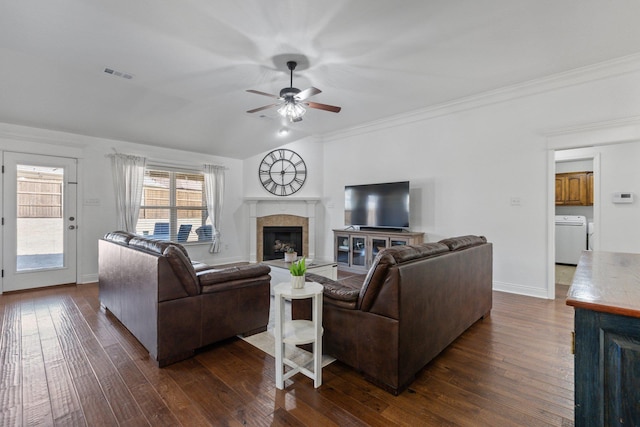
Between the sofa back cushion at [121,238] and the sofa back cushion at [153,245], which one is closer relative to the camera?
the sofa back cushion at [153,245]

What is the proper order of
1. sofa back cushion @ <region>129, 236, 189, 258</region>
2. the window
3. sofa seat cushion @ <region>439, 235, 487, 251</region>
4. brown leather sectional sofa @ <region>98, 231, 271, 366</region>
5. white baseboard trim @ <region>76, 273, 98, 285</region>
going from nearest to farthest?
brown leather sectional sofa @ <region>98, 231, 271, 366</region>, sofa back cushion @ <region>129, 236, 189, 258</region>, sofa seat cushion @ <region>439, 235, 487, 251</region>, white baseboard trim @ <region>76, 273, 98, 285</region>, the window

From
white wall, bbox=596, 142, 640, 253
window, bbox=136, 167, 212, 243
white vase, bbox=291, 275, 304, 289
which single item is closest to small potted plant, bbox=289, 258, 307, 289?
white vase, bbox=291, 275, 304, 289

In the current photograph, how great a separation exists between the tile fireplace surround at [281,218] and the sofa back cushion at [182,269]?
13.8 ft

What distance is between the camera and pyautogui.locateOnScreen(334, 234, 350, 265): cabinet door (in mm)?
5788

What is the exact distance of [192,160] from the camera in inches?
234

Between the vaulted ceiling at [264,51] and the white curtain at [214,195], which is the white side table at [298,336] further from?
the white curtain at [214,195]

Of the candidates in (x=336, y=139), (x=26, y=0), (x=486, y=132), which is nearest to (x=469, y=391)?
(x=486, y=132)

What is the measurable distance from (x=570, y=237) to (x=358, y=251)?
180 inches

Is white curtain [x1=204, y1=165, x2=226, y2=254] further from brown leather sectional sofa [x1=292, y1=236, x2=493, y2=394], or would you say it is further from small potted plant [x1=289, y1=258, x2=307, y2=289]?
small potted plant [x1=289, y1=258, x2=307, y2=289]

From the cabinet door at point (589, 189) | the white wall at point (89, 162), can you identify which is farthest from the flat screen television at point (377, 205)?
the cabinet door at point (589, 189)

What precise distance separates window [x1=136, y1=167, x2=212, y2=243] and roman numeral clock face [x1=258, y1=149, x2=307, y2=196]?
142 centimetres

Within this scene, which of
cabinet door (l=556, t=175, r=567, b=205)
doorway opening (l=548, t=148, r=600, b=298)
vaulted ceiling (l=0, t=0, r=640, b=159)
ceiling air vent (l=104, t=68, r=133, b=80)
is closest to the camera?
vaulted ceiling (l=0, t=0, r=640, b=159)

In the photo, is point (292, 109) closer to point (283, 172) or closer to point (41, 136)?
point (283, 172)

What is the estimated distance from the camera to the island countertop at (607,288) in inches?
36.4
